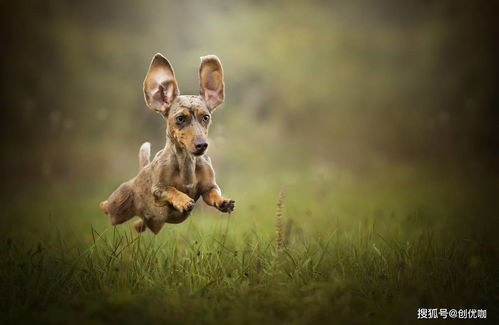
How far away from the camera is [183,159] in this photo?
2281 mm

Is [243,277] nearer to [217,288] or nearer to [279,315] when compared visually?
[217,288]

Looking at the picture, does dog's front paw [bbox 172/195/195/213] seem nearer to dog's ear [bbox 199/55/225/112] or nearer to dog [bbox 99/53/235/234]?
dog [bbox 99/53/235/234]

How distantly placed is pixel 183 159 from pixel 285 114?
23.5 ft

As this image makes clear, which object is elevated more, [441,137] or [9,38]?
[9,38]

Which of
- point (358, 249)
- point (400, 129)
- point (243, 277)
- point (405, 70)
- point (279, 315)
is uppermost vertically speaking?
point (405, 70)

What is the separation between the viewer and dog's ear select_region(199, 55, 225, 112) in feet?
7.70

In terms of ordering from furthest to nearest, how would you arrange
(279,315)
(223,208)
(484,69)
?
1. (484,69)
2. (279,315)
3. (223,208)

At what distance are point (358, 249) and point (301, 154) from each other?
561cm

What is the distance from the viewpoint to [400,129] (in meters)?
9.33

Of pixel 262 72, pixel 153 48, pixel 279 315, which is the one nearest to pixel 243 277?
pixel 279 315

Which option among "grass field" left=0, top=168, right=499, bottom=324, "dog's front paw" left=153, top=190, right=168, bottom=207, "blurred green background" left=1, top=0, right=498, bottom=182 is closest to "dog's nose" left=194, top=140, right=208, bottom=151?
"dog's front paw" left=153, top=190, right=168, bottom=207

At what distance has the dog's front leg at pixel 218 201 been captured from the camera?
2.17 m

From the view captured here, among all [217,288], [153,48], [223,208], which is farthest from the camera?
[153,48]

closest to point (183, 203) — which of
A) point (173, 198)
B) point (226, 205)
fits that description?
point (173, 198)
